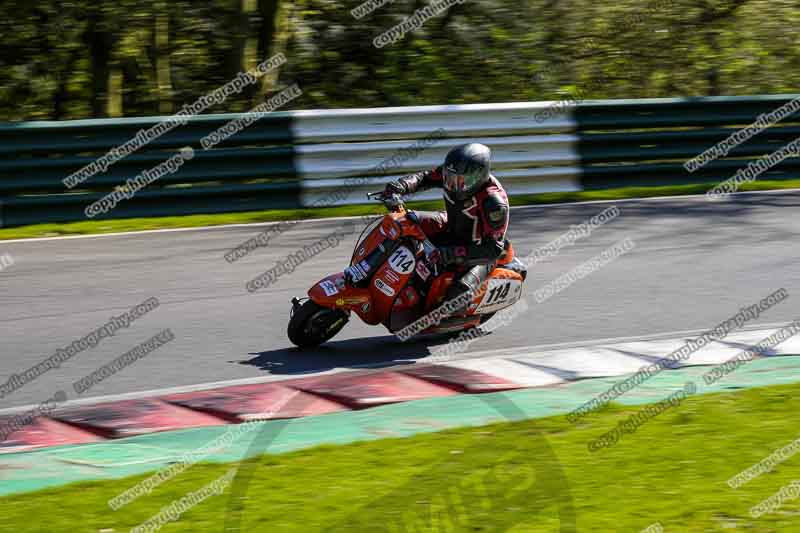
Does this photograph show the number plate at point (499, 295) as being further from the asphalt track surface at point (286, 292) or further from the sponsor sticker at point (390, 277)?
the sponsor sticker at point (390, 277)

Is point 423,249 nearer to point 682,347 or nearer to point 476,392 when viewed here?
point 476,392

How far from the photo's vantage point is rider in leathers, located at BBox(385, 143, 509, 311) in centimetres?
858

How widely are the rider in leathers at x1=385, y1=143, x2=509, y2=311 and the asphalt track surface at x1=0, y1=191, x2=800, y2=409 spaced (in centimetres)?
67

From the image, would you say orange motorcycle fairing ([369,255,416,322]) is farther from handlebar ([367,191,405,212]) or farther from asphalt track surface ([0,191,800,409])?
asphalt track surface ([0,191,800,409])

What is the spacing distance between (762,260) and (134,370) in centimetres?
637

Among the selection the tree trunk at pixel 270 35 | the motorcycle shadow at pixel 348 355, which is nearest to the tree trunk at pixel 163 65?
the tree trunk at pixel 270 35

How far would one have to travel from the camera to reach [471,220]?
8820mm

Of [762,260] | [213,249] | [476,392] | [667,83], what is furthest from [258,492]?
[667,83]

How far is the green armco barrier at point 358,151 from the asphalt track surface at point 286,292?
901 millimetres

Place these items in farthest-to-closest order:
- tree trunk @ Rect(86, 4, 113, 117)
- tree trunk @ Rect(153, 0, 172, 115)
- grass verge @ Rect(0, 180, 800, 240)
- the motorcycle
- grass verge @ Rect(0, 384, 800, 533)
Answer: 1. tree trunk @ Rect(153, 0, 172, 115)
2. tree trunk @ Rect(86, 4, 113, 117)
3. grass verge @ Rect(0, 180, 800, 240)
4. the motorcycle
5. grass verge @ Rect(0, 384, 800, 533)

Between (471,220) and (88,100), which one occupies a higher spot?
(471,220)

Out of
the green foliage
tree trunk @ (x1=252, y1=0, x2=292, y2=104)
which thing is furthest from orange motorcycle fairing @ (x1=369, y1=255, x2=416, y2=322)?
tree trunk @ (x1=252, y1=0, x2=292, y2=104)

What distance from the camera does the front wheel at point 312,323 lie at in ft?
28.5

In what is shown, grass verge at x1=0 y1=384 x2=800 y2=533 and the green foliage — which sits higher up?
grass verge at x1=0 y1=384 x2=800 y2=533
